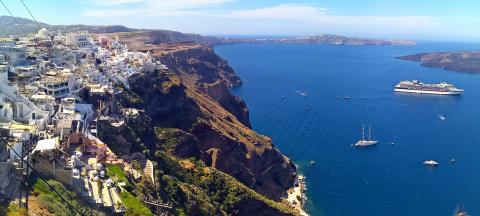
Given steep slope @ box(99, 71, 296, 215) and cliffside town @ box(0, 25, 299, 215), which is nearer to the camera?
cliffside town @ box(0, 25, 299, 215)

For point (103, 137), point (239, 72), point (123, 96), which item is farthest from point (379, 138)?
point (239, 72)

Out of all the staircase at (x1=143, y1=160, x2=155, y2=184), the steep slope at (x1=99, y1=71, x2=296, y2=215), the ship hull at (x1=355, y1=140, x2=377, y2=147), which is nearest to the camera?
the staircase at (x1=143, y1=160, x2=155, y2=184)

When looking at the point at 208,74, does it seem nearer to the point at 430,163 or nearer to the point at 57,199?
the point at 430,163

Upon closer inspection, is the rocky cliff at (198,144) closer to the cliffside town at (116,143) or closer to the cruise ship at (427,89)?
the cliffside town at (116,143)

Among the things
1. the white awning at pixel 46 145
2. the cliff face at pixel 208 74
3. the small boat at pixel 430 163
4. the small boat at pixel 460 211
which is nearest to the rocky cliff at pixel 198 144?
the white awning at pixel 46 145

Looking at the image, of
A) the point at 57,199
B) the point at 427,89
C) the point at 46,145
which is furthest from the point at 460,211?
the point at 427,89

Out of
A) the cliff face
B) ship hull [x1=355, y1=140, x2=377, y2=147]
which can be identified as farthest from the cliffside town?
ship hull [x1=355, y1=140, x2=377, y2=147]

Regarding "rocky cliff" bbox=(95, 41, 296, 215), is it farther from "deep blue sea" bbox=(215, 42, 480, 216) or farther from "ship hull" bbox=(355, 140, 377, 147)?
"ship hull" bbox=(355, 140, 377, 147)

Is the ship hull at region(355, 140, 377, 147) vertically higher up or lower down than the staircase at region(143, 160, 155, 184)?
lower down
